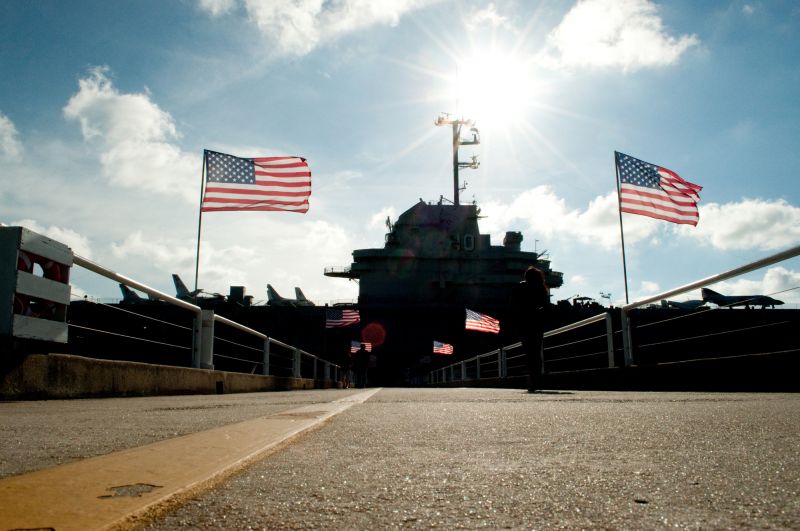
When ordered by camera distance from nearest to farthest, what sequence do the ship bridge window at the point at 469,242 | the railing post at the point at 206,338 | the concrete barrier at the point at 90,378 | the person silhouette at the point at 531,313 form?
the concrete barrier at the point at 90,378, the railing post at the point at 206,338, the person silhouette at the point at 531,313, the ship bridge window at the point at 469,242

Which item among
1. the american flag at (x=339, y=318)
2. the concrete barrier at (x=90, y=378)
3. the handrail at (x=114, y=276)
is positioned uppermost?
the american flag at (x=339, y=318)

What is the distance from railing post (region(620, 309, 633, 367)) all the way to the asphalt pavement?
5356mm

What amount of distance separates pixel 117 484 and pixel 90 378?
482cm

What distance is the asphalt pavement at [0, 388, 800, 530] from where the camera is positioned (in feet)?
2.90

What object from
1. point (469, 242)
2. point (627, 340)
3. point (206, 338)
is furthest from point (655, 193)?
point (469, 242)

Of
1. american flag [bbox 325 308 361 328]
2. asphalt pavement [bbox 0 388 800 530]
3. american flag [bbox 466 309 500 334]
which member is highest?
american flag [bbox 325 308 361 328]

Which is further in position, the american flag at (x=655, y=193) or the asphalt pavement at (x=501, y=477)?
the american flag at (x=655, y=193)

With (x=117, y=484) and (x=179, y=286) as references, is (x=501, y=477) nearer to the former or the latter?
(x=117, y=484)

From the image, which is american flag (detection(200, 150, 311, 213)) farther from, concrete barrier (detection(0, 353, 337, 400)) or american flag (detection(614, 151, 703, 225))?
american flag (detection(614, 151, 703, 225))

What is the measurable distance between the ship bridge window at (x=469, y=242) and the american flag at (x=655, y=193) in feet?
102

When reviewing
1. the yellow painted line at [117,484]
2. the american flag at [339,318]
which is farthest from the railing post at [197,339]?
the american flag at [339,318]

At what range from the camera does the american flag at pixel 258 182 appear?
49.5ft

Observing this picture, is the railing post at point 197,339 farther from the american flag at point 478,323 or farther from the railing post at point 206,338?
the american flag at point 478,323

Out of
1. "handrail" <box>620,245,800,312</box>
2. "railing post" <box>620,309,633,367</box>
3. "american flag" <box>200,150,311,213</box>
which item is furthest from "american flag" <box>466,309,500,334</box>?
"handrail" <box>620,245,800,312</box>
